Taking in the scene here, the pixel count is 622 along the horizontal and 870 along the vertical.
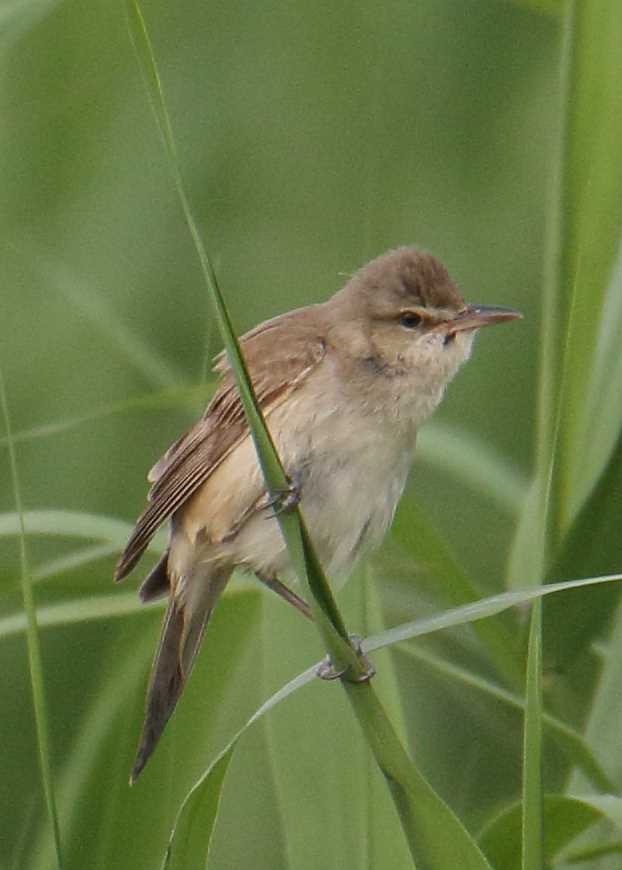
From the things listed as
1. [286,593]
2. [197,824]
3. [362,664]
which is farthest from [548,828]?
[286,593]

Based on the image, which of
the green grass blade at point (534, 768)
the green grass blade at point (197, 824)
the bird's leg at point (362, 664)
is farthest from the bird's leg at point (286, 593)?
the green grass blade at point (534, 768)

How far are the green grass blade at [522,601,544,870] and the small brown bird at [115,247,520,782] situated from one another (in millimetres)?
826

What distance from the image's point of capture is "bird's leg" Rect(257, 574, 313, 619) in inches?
101

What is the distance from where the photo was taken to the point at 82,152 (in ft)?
13.2

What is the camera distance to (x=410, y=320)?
2.77 metres

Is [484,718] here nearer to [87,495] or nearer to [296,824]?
[296,824]

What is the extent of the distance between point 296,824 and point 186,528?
2.03ft

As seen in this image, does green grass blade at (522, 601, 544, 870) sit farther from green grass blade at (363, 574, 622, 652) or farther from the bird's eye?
the bird's eye

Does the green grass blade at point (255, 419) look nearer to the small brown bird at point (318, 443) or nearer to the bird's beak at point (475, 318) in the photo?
the small brown bird at point (318, 443)

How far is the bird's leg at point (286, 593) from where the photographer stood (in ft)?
8.41

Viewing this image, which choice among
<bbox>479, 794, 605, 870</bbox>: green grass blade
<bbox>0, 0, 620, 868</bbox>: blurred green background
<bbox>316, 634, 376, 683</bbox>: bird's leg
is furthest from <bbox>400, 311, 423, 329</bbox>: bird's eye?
<bbox>479, 794, 605, 870</bbox>: green grass blade

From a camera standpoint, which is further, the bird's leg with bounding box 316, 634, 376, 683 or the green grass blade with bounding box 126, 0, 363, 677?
the bird's leg with bounding box 316, 634, 376, 683

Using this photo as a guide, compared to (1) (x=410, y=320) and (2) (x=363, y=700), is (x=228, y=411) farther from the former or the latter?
(2) (x=363, y=700)

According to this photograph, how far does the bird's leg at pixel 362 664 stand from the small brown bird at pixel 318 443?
306 mm
